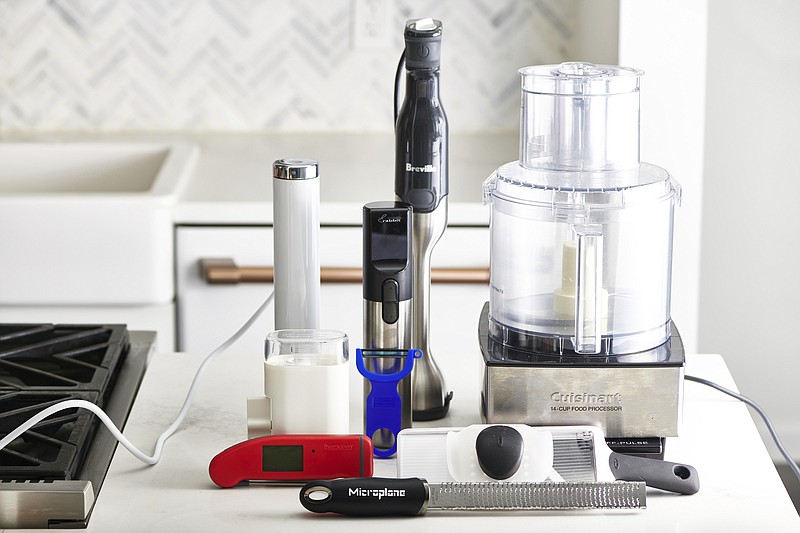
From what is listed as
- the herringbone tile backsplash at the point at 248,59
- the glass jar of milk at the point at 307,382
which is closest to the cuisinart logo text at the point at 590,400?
the glass jar of milk at the point at 307,382

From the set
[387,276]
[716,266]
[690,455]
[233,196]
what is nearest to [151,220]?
[233,196]

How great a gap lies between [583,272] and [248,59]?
5.35ft

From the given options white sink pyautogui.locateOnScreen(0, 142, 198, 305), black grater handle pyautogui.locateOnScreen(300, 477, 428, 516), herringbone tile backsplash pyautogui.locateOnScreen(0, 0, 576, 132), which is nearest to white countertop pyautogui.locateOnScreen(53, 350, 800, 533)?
black grater handle pyautogui.locateOnScreen(300, 477, 428, 516)

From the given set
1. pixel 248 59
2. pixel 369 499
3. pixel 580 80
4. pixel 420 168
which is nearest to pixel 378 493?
pixel 369 499

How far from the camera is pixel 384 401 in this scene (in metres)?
1.04

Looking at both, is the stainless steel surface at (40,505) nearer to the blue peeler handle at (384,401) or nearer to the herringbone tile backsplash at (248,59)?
the blue peeler handle at (384,401)

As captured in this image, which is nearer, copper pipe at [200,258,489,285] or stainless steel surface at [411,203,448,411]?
stainless steel surface at [411,203,448,411]

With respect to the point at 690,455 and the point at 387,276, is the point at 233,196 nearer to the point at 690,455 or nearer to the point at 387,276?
the point at 387,276

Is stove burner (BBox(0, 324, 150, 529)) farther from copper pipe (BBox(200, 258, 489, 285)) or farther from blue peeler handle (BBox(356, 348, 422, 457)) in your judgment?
copper pipe (BBox(200, 258, 489, 285))

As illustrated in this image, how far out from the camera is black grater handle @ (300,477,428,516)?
35.6 inches

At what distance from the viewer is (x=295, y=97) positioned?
8.13ft

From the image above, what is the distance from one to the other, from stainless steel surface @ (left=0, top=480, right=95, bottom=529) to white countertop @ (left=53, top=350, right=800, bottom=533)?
0.02m

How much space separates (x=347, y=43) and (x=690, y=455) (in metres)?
1.64

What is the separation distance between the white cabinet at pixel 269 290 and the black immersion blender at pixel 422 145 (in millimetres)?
827
